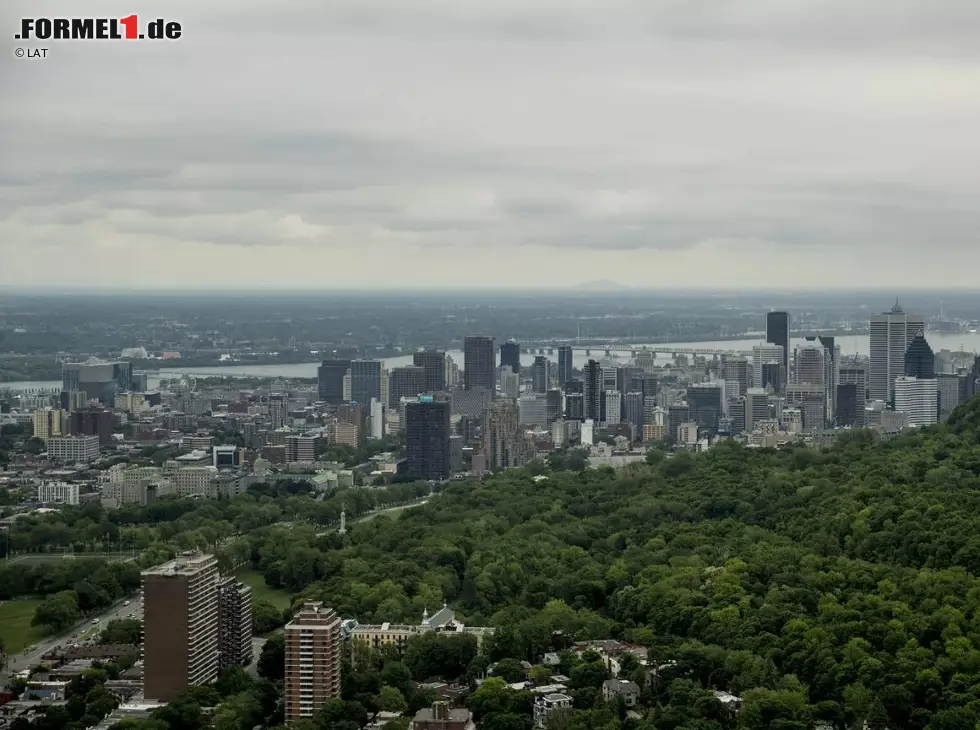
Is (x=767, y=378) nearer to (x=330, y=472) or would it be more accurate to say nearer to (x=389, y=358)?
(x=389, y=358)

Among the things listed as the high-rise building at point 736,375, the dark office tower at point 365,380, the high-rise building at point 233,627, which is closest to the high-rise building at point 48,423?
the dark office tower at point 365,380

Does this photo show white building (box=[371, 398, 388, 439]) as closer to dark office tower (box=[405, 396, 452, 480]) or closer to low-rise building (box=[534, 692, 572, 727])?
dark office tower (box=[405, 396, 452, 480])

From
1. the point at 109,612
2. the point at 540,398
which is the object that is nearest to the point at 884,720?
the point at 109,612

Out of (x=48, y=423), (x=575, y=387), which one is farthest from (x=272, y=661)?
(x=575, y=387)

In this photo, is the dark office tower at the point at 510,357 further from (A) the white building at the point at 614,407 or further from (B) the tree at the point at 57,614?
(B) the tree at the point at 57,614

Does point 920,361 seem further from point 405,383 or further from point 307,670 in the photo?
point 307,670
